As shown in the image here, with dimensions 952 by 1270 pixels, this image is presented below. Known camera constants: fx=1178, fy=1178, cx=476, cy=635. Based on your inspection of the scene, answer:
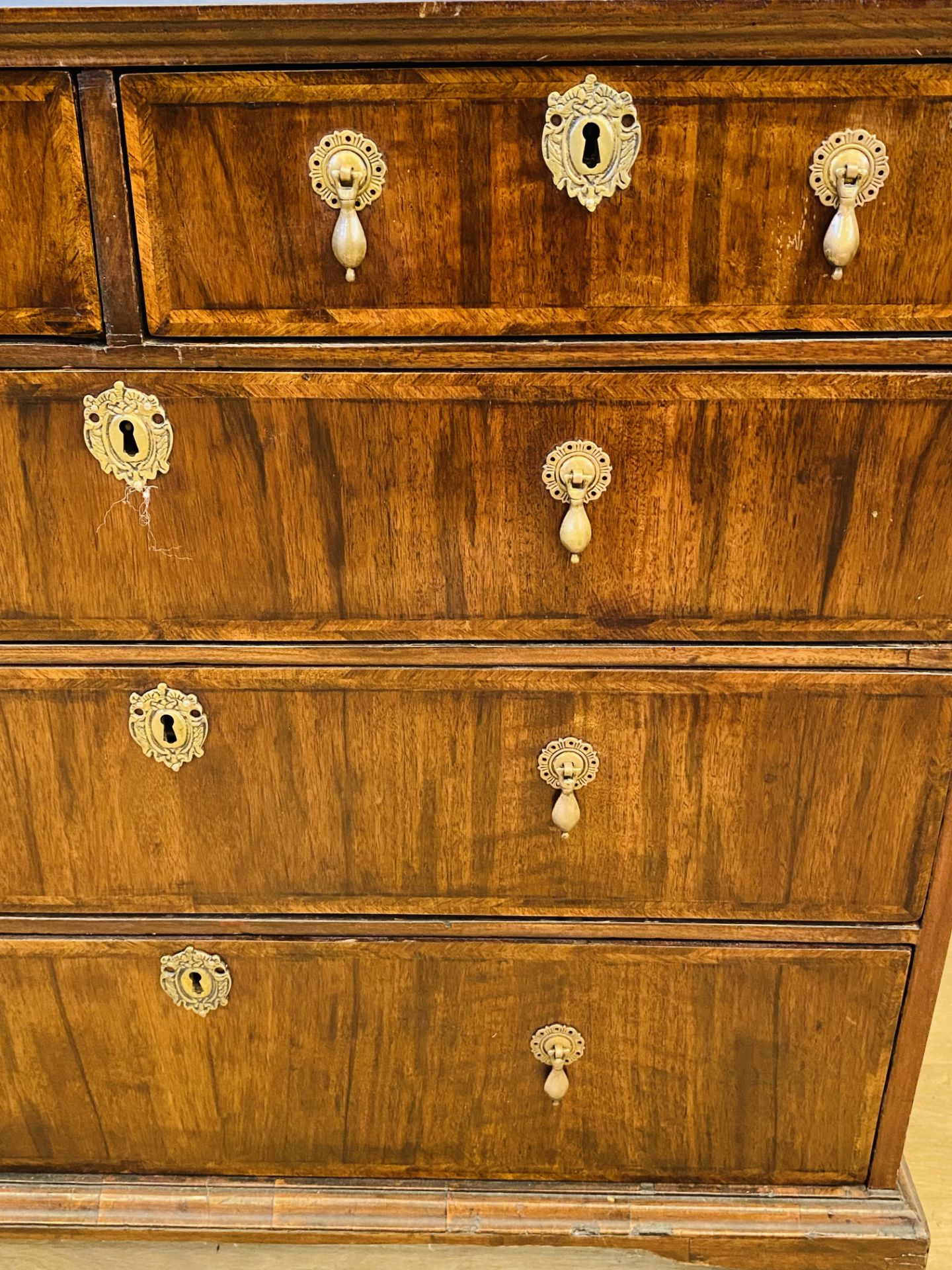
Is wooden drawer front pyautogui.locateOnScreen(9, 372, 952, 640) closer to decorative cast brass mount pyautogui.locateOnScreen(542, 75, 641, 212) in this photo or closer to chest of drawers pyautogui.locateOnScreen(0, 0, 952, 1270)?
chest of drawers pyautogui.locateOnScreen(0, 0, 952, 1270)

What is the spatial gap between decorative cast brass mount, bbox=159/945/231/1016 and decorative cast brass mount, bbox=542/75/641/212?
0.66 meters

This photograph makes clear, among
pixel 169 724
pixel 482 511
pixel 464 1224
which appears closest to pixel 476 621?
pixel 482 511

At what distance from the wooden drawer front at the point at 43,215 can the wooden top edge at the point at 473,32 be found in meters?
0.02

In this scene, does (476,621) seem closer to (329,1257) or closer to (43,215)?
(43,215)

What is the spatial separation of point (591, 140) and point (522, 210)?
2.3 inches

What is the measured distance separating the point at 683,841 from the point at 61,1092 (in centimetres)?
59

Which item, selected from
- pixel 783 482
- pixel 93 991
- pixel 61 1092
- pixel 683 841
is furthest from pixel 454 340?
pixel 61 1092


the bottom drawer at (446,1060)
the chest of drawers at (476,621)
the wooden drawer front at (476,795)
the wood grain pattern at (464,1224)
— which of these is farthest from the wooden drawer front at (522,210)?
the wood grain pattern at (464,1224)

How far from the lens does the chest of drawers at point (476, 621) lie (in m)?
0.73

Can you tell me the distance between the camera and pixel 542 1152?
3.46 feet

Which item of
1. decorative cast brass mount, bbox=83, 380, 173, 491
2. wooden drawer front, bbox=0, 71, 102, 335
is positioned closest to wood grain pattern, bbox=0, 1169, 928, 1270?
decorative cast brass mount, bbox=83, 380, 173, 491

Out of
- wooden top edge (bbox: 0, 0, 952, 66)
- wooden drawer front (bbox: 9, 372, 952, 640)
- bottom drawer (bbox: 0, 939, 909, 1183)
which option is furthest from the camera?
bottom drawer (bbox: 0, 939, 909, 1183)

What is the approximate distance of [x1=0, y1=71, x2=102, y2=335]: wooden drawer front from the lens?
729 mm

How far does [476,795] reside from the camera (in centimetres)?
92
